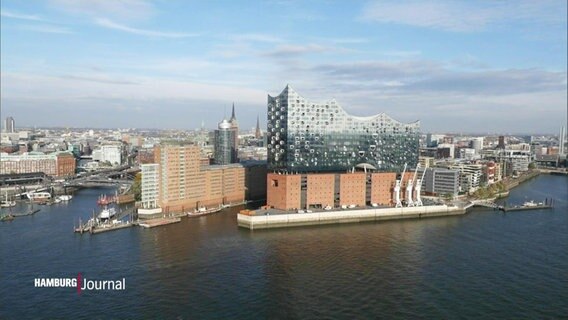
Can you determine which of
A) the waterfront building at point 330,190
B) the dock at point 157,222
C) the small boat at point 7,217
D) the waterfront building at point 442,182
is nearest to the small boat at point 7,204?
the small boat at point 7,217

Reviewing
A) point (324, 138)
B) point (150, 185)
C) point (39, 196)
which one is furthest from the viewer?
point (39, 196)

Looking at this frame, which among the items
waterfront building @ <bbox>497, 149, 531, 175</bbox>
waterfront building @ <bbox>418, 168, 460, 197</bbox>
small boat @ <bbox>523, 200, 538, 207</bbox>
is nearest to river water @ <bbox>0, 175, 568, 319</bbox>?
small boat @ <bbox>523, 200, 538, 207</bbox>

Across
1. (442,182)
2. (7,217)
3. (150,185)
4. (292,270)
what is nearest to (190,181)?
(150,185)

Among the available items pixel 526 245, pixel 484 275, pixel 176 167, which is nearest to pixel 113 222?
pixel 176 167

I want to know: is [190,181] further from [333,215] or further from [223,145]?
[223,145]

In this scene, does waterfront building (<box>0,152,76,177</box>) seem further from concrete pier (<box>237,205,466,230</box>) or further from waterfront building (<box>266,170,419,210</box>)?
concrete pier (<box>237,205,466,230</box>)

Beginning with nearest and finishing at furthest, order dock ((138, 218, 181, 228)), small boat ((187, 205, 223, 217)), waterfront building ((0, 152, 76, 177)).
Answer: dock ((138, 218, 181, 228))
small boat ((187, 205, 223, 217))
waterfront building ((0, 152, 76, 177))
